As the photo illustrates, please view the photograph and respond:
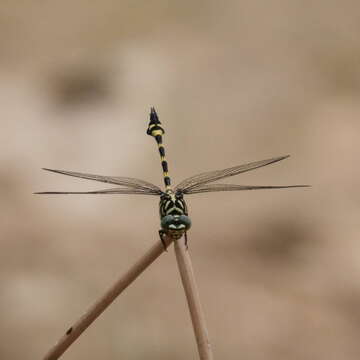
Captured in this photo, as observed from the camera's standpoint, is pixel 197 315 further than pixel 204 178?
No

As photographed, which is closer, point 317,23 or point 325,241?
point 325,241

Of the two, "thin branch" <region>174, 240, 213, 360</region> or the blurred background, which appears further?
the blurred background

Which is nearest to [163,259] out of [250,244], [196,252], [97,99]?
[196,252]

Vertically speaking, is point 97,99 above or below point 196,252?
above

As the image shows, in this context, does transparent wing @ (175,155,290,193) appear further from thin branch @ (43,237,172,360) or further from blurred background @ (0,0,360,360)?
blurred background @ (0,0,360,360)

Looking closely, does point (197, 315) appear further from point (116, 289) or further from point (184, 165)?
point (184, 165)

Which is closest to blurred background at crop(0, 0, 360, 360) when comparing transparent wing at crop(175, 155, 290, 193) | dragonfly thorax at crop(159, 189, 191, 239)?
transparent wing at crop(175, 155, 290, 193)

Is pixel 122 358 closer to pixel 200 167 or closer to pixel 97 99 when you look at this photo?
pixel 200 167

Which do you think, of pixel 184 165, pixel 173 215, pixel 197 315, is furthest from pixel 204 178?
pixel 184 165
